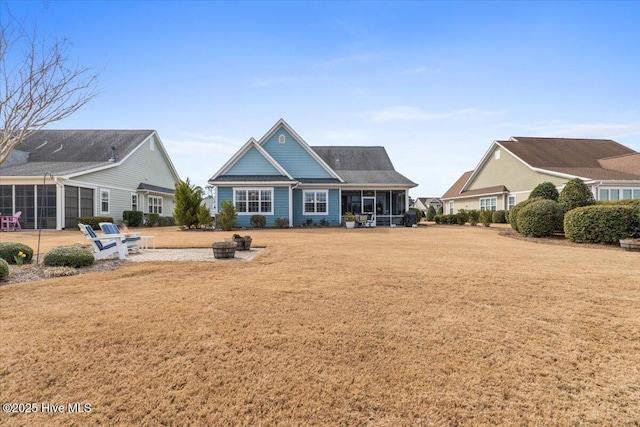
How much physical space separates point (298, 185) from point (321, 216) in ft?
9.42

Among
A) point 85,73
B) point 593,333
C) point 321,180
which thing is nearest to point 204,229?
point 321,180

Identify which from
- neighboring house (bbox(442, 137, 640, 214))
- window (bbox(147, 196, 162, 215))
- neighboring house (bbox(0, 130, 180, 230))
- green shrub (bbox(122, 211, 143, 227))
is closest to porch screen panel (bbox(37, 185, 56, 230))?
neighboring house (bbox(0, 130, 180, 230))

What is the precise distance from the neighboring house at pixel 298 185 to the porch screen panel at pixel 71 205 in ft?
31.2

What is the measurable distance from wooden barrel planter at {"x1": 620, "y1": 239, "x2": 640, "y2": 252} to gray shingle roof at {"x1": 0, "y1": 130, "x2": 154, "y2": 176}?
98.4 ft

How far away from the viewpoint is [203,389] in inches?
101

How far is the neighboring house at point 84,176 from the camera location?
2048 centimetres

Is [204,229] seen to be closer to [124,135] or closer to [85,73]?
[85,73]

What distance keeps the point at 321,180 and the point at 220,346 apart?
2064 cm

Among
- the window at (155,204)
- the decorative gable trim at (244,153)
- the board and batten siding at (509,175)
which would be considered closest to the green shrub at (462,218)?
the board and batten siding at (509,175)

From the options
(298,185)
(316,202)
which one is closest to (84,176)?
(298,185)

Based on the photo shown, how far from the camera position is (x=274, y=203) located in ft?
71.8

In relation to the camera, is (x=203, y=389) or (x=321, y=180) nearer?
(x=203, y=389)

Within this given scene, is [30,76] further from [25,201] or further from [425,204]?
[425,204]

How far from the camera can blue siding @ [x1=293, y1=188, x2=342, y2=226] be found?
2322 cm
